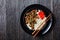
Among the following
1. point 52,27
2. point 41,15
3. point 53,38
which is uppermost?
point 41,15

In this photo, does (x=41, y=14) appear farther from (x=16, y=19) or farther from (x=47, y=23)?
(x=16, y=19)

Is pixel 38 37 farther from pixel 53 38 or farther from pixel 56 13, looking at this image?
pixel 56 13

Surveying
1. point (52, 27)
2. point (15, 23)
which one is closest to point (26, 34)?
point (15, 23)

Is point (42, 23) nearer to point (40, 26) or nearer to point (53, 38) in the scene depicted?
point (40, 26)

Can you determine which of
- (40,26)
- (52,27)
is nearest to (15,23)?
(40,26)

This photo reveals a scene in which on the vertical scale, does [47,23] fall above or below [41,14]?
below

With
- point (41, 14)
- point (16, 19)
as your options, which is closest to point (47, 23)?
point (41, 14)

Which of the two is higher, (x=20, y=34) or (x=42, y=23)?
(x=42, y=23)
